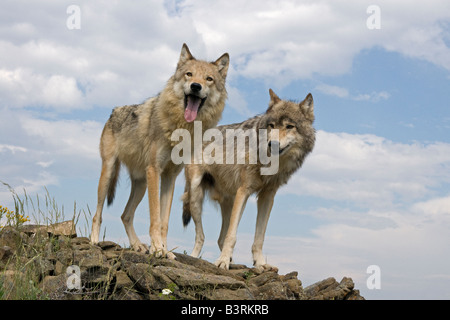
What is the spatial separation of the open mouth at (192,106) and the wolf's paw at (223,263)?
99.9 inches

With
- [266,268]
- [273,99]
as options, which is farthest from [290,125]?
[266,268]

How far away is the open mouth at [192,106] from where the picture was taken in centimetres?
791

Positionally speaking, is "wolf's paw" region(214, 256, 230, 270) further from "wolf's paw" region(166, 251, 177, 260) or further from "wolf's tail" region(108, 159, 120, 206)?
"wolf's tail" region(108, 159, 120, 206)

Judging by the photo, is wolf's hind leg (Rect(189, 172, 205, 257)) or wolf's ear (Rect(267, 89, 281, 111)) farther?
wolf's hind leg (Rect(189, 172, 205, 257))

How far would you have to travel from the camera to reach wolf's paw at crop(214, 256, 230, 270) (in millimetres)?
8352

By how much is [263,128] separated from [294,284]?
2.85 metres

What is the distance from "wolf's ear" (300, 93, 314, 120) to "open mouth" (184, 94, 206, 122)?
2012mm

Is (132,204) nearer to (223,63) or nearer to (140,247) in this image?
(140,247)

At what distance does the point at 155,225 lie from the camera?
297 inches

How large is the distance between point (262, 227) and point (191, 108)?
2.65m

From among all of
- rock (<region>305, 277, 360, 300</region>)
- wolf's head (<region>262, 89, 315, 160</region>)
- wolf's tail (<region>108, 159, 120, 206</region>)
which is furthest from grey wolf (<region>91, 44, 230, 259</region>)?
rock (<region>305, 277, 360, 300</region>)

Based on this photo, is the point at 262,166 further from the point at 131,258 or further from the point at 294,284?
the point at 131,258

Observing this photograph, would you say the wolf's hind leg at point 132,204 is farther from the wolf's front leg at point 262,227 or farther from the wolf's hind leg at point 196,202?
the wolf's front leg at point 262,227
